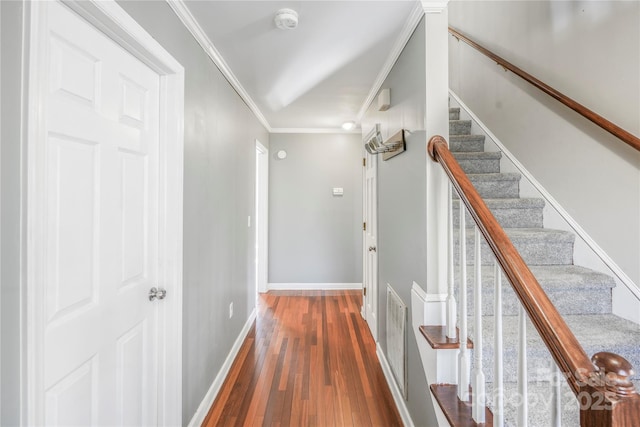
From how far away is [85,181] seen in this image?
0.99 meters

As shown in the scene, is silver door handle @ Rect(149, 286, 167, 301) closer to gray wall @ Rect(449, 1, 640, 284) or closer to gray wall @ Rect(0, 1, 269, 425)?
gray wall @ Rect(0, 1, 269, 425)

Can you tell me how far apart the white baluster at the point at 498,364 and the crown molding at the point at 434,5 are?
4.25ft

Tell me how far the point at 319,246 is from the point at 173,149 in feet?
10.4

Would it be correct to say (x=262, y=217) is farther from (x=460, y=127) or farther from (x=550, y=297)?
(x=550, y=297)

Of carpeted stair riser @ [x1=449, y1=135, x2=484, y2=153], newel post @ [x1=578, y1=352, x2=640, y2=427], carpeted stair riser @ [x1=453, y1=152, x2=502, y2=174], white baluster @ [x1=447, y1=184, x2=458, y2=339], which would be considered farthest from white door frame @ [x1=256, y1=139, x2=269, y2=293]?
newel post @ [x1=578, y1=352, x2=640, y2=427]

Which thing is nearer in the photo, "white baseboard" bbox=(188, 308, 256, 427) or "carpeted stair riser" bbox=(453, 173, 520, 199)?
"white baseboard" bbox=(188, 308, 256, 427)

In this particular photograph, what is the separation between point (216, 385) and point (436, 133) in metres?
2.16

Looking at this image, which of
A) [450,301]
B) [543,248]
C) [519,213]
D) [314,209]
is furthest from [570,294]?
[314,209]

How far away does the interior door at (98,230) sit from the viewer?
2.86 ft

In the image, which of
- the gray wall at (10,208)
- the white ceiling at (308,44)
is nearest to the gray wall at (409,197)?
the white ceiling at (308,44)

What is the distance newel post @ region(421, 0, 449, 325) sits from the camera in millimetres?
1438

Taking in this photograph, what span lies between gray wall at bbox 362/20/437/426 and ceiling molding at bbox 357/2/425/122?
37 mm

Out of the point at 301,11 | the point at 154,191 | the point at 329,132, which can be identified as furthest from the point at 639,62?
the point at 329,132

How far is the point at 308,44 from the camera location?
192 centimetres
